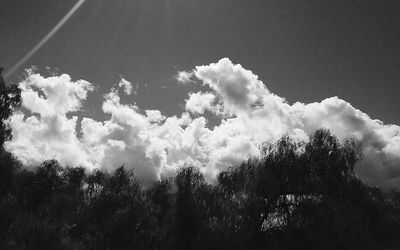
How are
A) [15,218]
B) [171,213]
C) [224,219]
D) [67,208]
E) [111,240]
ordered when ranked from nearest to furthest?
1. [15,218]
2. [224,219]
3. [171,213]
4. [111,240]
5. [67,208]

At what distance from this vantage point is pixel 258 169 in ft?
88.3

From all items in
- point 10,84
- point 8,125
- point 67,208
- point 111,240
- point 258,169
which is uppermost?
point 10,84

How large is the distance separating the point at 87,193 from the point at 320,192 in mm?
34232

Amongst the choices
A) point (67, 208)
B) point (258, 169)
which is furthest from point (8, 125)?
point (258, 169)

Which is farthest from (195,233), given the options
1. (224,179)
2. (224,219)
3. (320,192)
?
(320,192)

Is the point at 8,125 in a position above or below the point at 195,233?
above

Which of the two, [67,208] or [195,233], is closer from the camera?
[195,233]

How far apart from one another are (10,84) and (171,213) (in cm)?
1570

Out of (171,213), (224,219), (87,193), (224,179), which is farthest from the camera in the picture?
(87,193)

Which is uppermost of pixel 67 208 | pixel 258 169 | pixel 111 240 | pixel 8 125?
pixel 8 125

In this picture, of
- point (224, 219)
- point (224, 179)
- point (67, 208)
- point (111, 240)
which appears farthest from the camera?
point (67, 208)

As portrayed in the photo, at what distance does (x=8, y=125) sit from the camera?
29.5m

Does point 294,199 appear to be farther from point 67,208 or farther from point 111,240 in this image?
point 67,208

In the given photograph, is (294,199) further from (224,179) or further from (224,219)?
(224,179)
